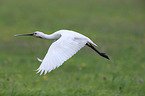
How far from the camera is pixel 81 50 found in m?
12.1

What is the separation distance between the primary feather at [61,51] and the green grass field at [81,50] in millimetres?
1115

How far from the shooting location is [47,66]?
17.6 feet

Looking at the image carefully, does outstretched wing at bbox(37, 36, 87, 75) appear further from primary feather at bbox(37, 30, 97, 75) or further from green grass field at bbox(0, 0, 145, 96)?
green grass field at bbox(0, 0, 145, 96)

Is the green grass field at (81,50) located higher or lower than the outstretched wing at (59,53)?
lower

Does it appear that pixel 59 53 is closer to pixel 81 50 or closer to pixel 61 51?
pixel 61 51

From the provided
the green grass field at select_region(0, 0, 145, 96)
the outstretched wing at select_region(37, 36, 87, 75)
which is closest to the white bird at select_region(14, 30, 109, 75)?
the outstretched wing at select_region(37, 36, 87, 75)

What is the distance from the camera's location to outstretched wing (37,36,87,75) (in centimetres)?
535

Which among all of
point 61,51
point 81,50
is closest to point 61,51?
point 61,51

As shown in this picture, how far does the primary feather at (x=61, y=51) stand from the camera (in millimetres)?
5359

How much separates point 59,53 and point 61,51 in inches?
3.0

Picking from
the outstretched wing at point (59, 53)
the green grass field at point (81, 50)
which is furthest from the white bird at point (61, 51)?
the green grass field at point (81, 50)

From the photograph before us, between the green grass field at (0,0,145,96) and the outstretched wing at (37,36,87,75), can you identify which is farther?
the green grass field at (0,0,145,96)

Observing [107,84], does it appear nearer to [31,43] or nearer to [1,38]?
[31,43]

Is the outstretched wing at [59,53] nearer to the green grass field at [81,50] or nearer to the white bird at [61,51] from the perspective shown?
the white bird at [61,51]
